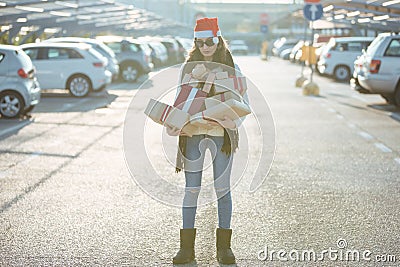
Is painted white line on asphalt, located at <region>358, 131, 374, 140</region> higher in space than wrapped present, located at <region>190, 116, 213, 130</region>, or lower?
lower

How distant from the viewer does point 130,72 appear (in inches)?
1134

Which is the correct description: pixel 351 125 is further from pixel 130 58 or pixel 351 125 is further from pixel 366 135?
pixel 130 58

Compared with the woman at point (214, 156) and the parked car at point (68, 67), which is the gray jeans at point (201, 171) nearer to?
the woman at point (214, 156)

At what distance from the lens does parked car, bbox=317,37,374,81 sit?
98.6 feet

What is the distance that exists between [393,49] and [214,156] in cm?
1330

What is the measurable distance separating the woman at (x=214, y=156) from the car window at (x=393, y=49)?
13.1m

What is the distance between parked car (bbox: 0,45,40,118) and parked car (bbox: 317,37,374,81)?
57.2ft

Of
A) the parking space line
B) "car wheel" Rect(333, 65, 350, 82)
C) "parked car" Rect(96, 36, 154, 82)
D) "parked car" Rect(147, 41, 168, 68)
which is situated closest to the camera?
the parking space line

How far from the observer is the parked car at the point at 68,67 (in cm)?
2100

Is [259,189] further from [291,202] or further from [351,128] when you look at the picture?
[351,128]

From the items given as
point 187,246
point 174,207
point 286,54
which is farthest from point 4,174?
point 286,54

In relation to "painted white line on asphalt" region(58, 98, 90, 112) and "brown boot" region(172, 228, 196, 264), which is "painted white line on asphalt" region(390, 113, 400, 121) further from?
"brown boot" region(172, 228, 196, 264)

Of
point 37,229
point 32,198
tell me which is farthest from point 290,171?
point 37,229

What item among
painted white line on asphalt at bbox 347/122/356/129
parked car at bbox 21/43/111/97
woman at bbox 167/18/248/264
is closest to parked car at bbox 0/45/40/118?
parked car at bbox 21/43/111/97
